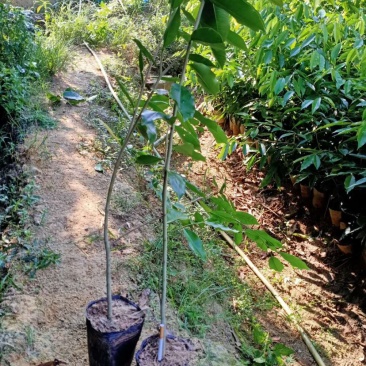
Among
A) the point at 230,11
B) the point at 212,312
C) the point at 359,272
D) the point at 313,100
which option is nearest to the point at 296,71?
the point at 313,100

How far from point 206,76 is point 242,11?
17cm

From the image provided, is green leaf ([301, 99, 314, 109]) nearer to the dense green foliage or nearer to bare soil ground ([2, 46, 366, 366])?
the dense green foliage

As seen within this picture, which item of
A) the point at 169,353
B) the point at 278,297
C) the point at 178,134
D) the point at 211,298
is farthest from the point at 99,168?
the point at 169,353

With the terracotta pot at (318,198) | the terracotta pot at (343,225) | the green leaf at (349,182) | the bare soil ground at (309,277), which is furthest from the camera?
the terracotta pot at (318,198)

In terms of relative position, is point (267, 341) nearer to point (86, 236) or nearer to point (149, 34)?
point (86, 236)

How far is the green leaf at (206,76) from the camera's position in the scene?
980 mm

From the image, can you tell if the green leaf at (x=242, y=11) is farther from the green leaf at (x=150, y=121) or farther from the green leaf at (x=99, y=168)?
the green leaf at (x=99, y=168)

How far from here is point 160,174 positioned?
274 cm

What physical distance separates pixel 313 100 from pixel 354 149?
335 millimetres

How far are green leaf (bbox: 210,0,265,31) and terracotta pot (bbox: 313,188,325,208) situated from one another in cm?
189

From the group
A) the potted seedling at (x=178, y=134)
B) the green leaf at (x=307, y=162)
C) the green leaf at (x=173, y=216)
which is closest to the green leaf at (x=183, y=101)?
the potted seedling at (x=178, y=134)

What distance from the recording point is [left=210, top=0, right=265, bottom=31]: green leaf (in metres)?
0.87

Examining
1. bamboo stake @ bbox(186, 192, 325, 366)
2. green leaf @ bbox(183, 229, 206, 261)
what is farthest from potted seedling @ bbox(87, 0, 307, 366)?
bamboo stake @ bbox(186, 192, 325, 366)

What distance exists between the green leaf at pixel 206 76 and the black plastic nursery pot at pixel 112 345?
2.45 ft
